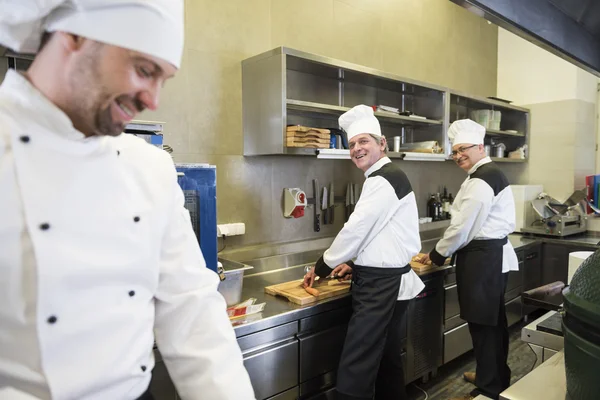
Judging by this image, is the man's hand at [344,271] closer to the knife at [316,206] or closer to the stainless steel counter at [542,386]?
the knife at [316,206]

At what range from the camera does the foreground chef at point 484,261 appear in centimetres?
270

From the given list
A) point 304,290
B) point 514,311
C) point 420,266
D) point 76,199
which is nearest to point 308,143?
point 304,290

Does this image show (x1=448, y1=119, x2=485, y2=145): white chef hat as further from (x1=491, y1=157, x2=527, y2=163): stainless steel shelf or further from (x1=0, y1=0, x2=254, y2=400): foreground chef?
(x1=0, y1=0, x2=254, y2=400): foreground chef

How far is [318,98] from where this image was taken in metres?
3.14

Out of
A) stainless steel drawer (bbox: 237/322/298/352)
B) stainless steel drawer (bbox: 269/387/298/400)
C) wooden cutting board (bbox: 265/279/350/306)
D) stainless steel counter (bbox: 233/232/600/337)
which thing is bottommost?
stainless steel drawer (bbox: 269/387/298/400)

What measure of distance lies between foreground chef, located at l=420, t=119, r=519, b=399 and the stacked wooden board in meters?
1.03

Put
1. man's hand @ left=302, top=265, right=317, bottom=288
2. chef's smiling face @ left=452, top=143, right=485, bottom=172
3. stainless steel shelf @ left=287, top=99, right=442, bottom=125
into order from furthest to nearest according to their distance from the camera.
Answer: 1. chef's smiling face @ left=452, top=143, right=485, bottom=172
2. stainless steel shelf @ left=287, top=99, right=442, bottom=125
3. man's hand @ left=302, top=265, right=317, bottom=288

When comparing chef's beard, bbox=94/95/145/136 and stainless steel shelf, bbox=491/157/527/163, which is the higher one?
stainless steel shelf, bbox=491/157/527/163

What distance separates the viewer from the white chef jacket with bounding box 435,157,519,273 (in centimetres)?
274

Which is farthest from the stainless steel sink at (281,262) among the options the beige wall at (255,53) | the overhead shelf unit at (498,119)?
the overhead shelf unit at (498,119)

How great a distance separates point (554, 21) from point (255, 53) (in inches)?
85.9

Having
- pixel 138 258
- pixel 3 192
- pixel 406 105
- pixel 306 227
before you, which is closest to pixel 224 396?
pixel 138 258

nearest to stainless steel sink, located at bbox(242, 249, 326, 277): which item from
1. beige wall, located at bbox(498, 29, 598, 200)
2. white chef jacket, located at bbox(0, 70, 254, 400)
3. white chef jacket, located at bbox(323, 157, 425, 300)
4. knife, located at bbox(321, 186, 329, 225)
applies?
knife, located at bbox(321, 186, 329, 225)

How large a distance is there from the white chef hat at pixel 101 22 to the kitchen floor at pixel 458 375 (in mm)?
2794
